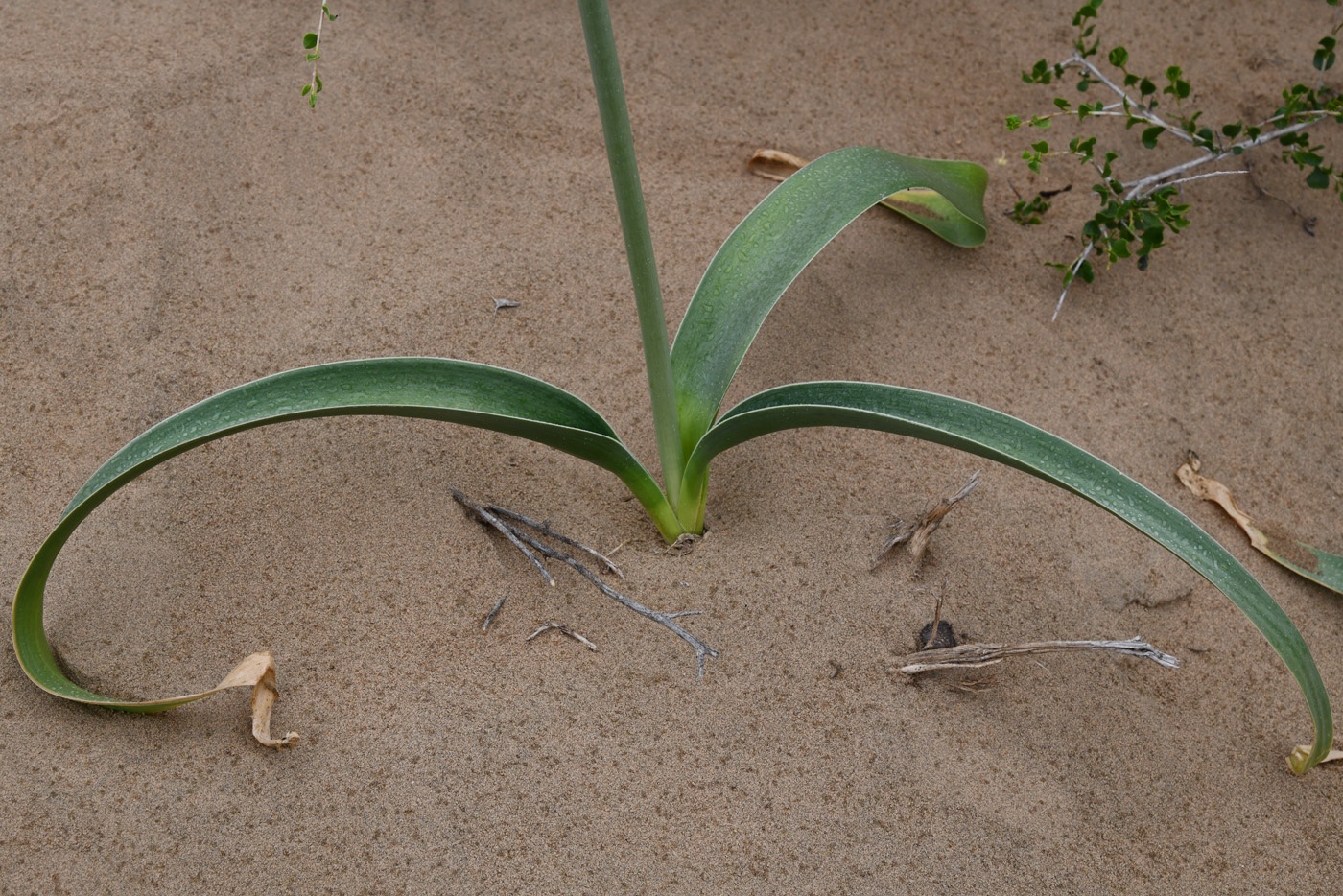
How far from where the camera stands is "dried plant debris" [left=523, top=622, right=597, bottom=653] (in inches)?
42.0

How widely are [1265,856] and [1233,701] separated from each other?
175 mm

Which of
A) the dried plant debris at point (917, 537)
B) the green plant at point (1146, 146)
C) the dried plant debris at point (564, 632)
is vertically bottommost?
the dried plant debris at point (917, 537)

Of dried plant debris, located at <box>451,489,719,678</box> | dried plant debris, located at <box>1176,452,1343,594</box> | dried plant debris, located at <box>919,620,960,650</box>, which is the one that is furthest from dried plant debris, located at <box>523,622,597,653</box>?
dried plant debris, located at <box>1176,452,1343,594</box>

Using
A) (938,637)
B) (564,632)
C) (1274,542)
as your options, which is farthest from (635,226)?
(1274,542)

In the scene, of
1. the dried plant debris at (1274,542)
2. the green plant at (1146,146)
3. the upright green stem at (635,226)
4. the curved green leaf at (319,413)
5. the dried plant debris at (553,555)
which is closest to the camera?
the upright green stem at (635,226)

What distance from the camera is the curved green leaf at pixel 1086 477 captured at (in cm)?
89

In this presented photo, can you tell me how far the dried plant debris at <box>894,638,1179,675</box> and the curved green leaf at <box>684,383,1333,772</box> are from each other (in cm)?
13

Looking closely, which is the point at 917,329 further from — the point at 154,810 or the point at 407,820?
the point at 154,810

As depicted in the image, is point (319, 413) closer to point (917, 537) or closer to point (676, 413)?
point (676, 413)

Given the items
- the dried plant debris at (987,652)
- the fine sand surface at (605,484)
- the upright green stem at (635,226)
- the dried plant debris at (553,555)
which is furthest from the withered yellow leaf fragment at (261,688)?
the dried plant debris at (987,652)

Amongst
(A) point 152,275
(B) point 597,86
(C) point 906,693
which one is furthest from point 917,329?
(A) point 152,275

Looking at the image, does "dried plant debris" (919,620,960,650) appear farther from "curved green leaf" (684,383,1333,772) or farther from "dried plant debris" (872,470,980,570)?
"curved green leaf" (684,383,1333,772)

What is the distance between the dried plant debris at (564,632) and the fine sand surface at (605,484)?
0.04 ft

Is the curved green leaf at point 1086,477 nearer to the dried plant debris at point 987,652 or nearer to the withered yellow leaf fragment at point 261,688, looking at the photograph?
the dried plant debris at point 987,652
